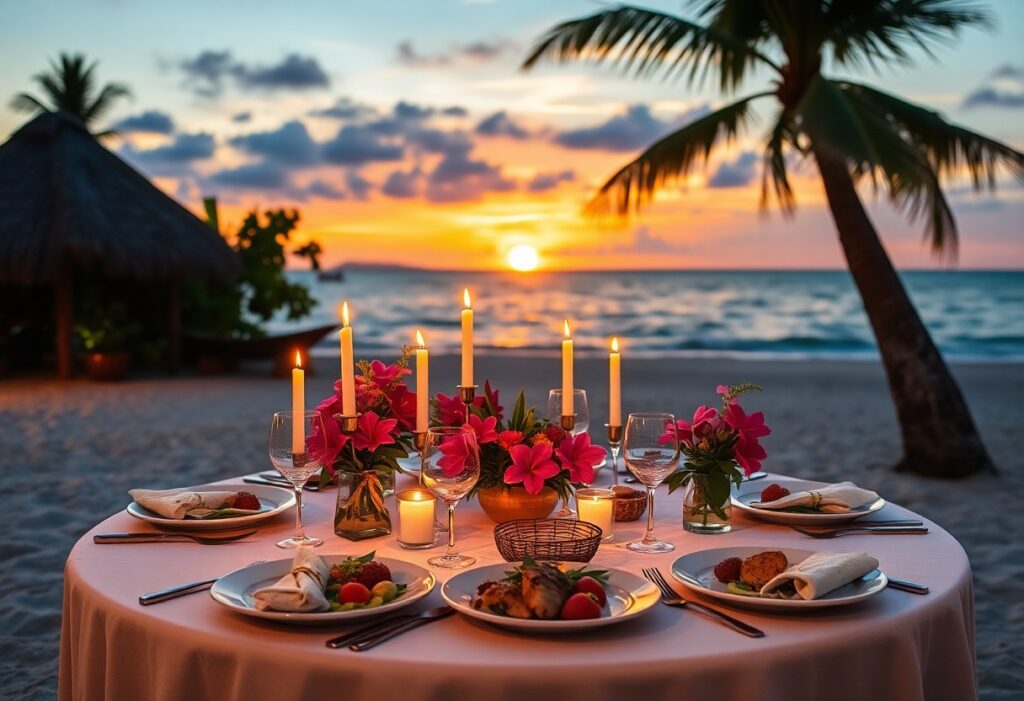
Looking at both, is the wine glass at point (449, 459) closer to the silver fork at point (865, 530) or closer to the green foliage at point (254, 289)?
the silver fork at point (865, 530)

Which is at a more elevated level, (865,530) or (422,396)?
(422,396)

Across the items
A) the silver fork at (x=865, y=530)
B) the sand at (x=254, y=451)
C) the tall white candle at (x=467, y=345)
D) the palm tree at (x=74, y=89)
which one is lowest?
the sand at (x=254, y=451)

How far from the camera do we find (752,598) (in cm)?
151

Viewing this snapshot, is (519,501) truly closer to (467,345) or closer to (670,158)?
(467,345)

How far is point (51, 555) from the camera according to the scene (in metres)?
4.42

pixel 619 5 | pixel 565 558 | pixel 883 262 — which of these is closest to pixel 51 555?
pixel 565 558

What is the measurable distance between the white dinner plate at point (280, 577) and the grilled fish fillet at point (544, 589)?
196mm

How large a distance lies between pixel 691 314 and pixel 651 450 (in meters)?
31.9

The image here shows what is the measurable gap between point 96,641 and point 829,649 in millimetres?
1236

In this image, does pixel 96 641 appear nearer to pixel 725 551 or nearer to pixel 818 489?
pixel 725 551

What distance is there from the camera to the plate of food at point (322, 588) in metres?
1.46

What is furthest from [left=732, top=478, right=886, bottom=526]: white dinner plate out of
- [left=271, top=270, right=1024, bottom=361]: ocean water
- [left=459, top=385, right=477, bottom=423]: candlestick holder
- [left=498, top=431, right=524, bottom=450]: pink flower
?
[left=271, top=270, right=1024, bottom=361]: ocean water

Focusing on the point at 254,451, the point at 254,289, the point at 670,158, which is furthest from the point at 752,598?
the point at 254,289

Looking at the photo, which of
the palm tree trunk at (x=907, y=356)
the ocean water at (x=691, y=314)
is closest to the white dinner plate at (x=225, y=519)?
the palm tree trunk at (x=907, y=356)
